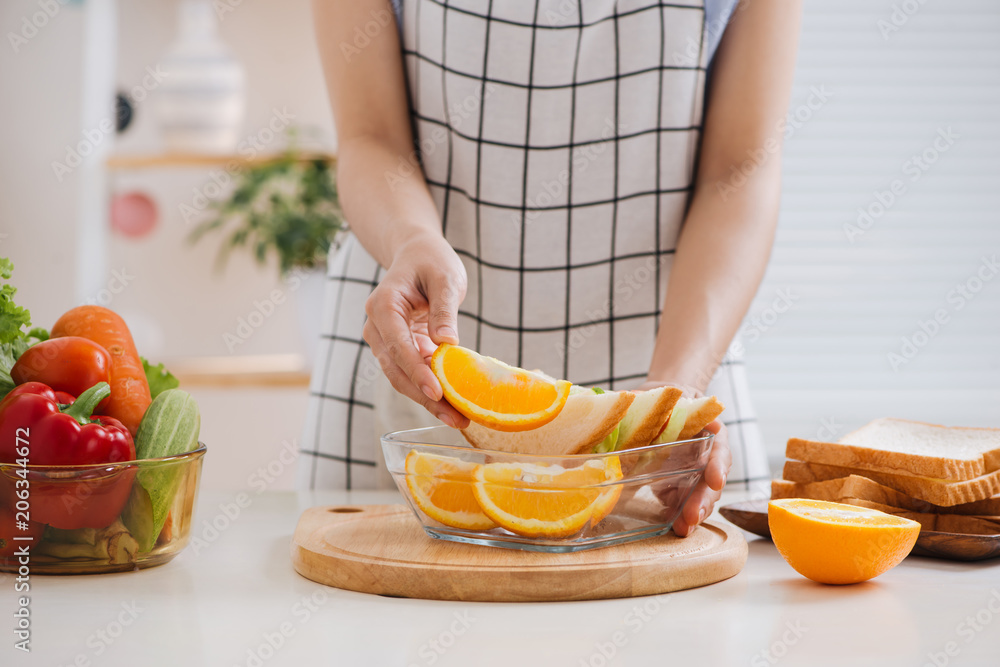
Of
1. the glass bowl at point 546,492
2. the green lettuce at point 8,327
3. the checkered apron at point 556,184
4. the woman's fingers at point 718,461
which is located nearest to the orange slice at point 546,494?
the glass bowl at point 546,492

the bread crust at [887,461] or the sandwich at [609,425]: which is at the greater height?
the sandwich at [609,425]

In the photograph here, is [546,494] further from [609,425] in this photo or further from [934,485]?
[934,485]

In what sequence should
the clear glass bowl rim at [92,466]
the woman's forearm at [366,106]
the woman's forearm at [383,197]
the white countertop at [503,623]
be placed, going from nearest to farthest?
1. the white countertop at [503,623]
2. the clear glass bowl rim at [92,466]
3. the woman's forearm at [383,197]
4. the woman's forearm at [366,106]

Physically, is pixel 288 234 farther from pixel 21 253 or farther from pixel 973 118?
pixel 973 118

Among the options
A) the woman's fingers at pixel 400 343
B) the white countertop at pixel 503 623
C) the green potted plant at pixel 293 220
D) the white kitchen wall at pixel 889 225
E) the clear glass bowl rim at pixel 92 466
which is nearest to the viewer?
the white countertop at pixel 503 623

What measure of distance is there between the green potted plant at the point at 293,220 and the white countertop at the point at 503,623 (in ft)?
5.96

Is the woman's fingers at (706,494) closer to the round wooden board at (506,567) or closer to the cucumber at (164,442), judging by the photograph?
the round wooden board at (506,567)

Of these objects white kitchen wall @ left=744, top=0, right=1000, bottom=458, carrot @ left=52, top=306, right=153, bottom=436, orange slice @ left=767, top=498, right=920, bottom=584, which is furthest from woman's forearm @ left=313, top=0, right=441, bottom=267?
white kitchen wall @ left=744, top=0, right=1000, bottom=458

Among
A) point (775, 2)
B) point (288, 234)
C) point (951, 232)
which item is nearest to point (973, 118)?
point (951, 232)

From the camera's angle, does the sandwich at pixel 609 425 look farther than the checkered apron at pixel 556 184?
No

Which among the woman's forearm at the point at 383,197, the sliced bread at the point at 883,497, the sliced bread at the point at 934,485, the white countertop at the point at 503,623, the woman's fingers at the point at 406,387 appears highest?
the woman's forearm at the point at 383,197

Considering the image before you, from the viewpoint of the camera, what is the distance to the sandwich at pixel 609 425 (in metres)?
0.73

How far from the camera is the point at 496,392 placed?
2.41 feet

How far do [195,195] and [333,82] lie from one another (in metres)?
1.75
